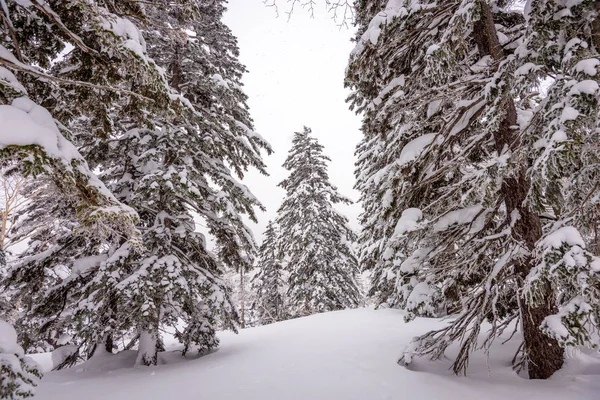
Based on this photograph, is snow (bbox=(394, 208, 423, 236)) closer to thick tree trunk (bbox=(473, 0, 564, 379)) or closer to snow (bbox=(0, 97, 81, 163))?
thick tree trunk (bbox=(473, 0, 564, 379))

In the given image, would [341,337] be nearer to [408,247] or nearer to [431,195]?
[408,247]

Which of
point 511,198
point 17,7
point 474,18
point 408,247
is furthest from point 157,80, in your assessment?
point 511,198

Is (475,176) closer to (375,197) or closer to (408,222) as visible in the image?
(408,222)

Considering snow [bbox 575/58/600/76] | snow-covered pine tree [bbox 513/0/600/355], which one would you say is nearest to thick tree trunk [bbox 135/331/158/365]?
snow-covered pine tree [bbox 513/0/600/355]

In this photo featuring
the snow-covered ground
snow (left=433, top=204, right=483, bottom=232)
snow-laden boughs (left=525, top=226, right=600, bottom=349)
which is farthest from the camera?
snow (left=433, top=204, right=483, bottom=232)

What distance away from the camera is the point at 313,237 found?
16719mm

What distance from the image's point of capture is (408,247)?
196 inches

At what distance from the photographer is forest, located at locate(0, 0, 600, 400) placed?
2.77 metres

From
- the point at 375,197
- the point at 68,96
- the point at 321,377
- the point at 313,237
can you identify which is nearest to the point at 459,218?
the point at 375,197

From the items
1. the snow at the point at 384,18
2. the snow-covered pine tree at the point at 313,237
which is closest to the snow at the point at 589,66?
the snow at the point at 384,18

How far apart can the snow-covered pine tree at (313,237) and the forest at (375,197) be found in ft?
22.7

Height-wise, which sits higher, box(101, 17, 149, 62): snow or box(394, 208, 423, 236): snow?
box(101, 17, 149, 62): snow

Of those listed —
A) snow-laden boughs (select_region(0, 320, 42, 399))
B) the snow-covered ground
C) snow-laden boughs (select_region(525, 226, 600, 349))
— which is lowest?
the snow-covered ground

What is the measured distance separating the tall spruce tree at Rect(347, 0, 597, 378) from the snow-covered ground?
363 millimetres
